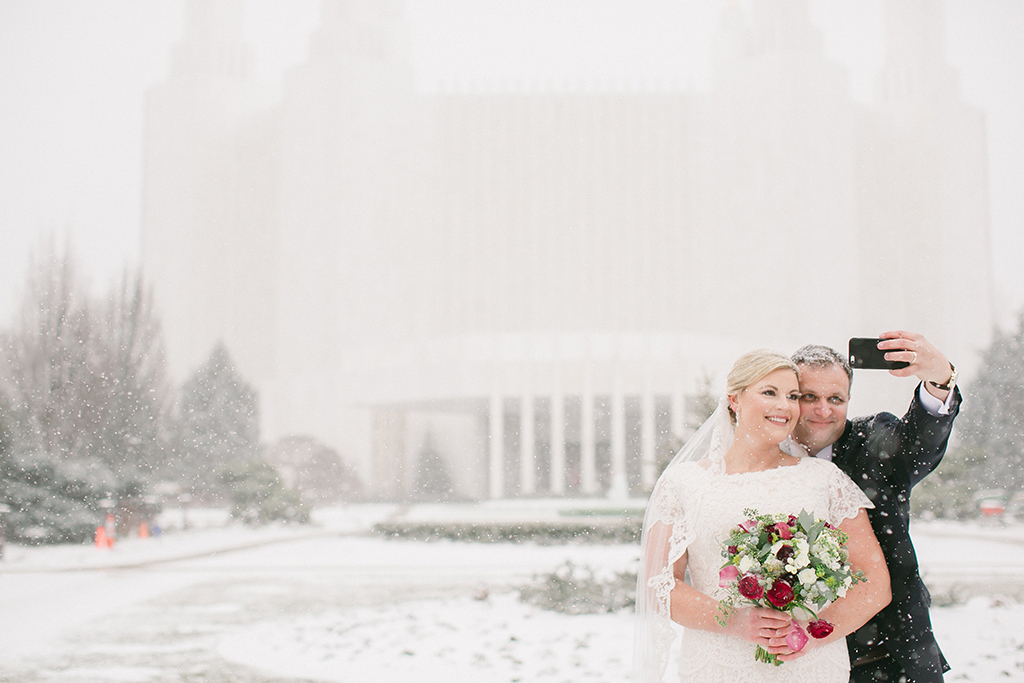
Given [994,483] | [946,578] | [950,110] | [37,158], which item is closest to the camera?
[946,578]

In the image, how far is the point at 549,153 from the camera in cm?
3044

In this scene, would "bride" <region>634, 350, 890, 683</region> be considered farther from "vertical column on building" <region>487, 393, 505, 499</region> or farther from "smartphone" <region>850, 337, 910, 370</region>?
"vertical column on building" <region>487, 393, 505, 499</region>

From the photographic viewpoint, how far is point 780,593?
5.14 ft

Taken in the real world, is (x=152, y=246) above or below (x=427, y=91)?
below

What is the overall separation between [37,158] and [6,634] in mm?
22353

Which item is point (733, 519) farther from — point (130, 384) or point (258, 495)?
point (130, 384)

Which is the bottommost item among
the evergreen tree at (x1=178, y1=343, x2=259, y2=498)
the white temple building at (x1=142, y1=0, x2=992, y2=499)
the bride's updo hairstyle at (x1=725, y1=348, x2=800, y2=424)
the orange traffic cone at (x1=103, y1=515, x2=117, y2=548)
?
the orange traffic cone at (x1=103, y1=515, x2=117, y2=548)

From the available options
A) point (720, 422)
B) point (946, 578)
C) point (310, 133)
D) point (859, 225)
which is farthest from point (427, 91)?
point (720, 422)

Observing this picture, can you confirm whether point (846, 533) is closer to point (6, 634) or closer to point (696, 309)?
point (6, 634)

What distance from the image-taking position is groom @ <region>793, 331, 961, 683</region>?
187cm

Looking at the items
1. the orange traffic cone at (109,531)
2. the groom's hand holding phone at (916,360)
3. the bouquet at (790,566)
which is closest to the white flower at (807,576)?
the bouquet at (790,566)

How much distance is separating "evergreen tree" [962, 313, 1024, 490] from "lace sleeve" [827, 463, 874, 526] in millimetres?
14980

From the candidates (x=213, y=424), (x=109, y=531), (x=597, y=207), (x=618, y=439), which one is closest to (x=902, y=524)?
(x=109, y=531)

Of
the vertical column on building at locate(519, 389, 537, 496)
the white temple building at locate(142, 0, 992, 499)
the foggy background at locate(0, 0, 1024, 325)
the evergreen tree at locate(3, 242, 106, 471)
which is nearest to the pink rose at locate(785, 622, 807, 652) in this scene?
the evergreen tree at locate(3, 242, 106, 471)
